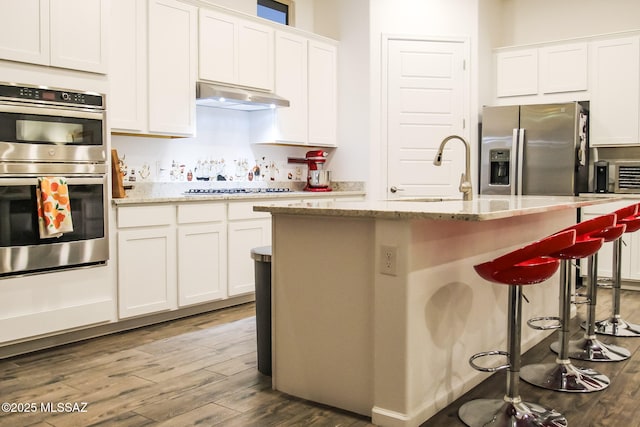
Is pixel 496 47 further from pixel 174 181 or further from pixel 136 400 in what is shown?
pixel 136 400

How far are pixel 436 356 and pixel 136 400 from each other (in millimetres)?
1388

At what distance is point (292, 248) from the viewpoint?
109 inches

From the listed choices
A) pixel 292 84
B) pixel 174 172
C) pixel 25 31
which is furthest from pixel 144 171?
pixel 292 84

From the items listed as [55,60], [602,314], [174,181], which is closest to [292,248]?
[55,60]

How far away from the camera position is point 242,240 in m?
4.68

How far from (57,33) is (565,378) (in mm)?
3403

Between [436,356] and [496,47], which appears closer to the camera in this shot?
[436,356]

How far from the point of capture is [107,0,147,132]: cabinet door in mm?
4098

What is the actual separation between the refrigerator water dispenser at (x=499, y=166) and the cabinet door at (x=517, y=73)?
736 millimetres

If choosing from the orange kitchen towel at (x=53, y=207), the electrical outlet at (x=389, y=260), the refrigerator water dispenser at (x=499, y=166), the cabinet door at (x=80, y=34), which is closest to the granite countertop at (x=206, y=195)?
the orange kitchen towel at (x=53, y=207)

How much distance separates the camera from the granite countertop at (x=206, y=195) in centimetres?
409

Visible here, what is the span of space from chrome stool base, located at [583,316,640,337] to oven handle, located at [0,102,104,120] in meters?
3.56

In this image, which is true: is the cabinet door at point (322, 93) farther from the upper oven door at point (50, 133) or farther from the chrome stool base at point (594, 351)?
the chrome stool base at point (594, 351)

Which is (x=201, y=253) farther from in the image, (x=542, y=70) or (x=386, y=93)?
(x=542, y=70)
